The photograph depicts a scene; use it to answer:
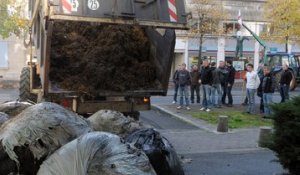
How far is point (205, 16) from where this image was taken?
3519cm

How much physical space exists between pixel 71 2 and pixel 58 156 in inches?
155

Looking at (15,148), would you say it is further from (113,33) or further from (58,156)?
(113,33)

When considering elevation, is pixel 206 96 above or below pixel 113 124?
below

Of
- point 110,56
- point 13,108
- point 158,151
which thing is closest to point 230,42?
point 110,56

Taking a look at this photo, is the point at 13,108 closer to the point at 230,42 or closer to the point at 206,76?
the point at 206,76

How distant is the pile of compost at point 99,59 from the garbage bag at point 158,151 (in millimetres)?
3759

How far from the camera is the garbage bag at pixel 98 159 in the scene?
3.29 meters

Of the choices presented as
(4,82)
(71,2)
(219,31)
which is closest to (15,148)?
(71,2)

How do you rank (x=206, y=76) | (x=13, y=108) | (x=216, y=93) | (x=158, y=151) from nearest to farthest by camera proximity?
(x=158, y=151) < (x=13, y=108) < (x=206, y=76) < (x=216, y=93)

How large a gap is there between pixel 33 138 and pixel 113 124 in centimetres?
137

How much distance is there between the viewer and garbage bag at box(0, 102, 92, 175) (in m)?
3.81

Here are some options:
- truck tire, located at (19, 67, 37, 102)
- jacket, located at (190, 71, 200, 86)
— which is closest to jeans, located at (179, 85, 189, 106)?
jacket, located at (190, 71, 200, 86)

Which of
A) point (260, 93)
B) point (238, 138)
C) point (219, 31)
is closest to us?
point (238, 138)

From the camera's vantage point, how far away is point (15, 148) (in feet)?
12.7
